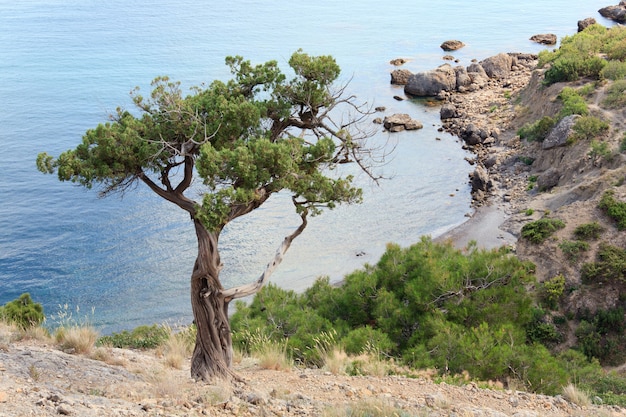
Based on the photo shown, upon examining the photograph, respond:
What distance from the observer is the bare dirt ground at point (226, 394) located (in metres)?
10.3

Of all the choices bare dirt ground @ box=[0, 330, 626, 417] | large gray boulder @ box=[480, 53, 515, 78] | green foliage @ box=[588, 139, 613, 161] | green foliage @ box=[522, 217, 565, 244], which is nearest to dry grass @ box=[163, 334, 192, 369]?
bare dirt ground @ box=[0, 330, 626, 417]

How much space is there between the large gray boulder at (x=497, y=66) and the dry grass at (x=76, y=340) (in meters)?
55.3

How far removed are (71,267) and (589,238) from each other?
1013 inches

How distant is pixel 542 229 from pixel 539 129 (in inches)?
590

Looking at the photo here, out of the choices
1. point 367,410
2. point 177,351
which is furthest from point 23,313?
point 367,410

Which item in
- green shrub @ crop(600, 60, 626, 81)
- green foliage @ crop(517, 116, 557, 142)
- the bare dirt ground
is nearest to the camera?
the bare dirt ground

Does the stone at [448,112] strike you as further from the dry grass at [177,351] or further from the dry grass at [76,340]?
the dry grass at [76,340]

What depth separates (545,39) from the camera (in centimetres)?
7650

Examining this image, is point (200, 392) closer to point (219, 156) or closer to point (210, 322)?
point (210, 322)

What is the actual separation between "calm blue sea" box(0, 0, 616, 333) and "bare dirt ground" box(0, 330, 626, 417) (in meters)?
16.8

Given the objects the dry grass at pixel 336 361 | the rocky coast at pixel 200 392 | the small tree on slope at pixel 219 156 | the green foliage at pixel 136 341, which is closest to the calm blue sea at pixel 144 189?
the green foliage at pixel 136 341

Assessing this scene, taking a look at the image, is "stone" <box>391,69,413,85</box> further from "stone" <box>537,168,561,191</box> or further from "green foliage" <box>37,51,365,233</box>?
"green foliage" <box>37,51,365,233</box>

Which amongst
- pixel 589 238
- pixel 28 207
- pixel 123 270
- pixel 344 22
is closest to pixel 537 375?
pixel 589 238

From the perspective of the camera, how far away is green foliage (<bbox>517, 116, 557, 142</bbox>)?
43.6 metres
